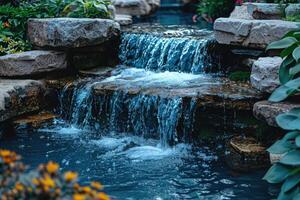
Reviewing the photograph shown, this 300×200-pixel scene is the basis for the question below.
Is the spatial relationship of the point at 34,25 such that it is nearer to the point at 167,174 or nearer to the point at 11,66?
the point at 11,66

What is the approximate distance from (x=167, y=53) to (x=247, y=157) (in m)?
3.22

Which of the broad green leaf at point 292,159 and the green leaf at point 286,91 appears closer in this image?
the broad green leaf at point 292,159

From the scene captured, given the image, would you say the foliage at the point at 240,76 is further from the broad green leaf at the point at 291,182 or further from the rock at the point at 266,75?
the broad green leaf at the point at 291,182

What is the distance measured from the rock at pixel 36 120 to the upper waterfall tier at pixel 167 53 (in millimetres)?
1977

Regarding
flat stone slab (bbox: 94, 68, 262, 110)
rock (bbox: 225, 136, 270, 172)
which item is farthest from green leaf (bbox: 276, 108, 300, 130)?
flat stone slab (bbox: 94, 68, 262, 110)

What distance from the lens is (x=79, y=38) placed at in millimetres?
7492

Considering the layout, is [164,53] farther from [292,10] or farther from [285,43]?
[285,43]

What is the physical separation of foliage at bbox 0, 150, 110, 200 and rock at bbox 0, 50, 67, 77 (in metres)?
5.38

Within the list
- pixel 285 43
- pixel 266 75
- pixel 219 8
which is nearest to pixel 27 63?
pixel 266 75

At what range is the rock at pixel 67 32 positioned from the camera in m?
7.39

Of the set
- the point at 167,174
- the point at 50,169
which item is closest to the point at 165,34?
the point at 167,174

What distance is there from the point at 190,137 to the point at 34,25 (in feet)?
11.1

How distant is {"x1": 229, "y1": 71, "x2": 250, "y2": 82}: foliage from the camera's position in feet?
22.1

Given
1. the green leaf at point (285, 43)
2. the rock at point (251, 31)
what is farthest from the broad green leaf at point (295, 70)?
the rock at point (251, 31)
